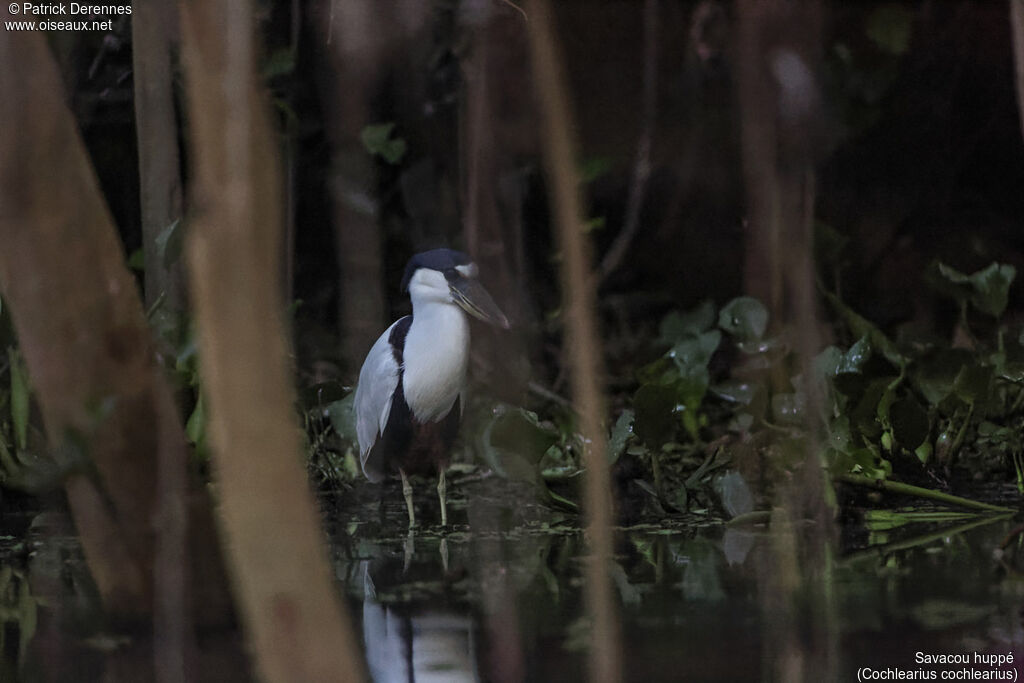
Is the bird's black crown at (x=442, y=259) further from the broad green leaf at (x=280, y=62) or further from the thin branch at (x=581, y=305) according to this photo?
the thin branch at (x=581, y=305)

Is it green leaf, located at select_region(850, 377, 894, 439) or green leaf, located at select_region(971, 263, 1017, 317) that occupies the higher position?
green leaf, located at select_region(971, 263, 1017, 317)

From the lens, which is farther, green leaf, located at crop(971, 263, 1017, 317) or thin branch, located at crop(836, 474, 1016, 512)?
green leaf, located at crop(971, 263, 1017, 317)

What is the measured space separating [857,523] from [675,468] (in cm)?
82

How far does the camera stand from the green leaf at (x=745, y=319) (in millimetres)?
4527

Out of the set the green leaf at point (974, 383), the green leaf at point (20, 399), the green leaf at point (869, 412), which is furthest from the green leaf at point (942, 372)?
the green leaf at point (20, 399)

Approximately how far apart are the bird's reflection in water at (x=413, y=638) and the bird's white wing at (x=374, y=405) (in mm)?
968

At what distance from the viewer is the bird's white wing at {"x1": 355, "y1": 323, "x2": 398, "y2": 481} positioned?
426 centimetres

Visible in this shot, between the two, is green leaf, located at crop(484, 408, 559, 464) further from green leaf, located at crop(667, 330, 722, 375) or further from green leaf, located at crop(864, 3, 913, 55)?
green leaf, located at crop(864, 3, 913, 55)

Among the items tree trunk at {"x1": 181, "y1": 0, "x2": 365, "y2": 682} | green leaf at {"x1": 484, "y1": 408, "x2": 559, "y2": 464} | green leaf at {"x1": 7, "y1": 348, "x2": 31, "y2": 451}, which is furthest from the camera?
green leaf at {"x1": 7, "y1": 348, "x2": 31, "y2": 451}

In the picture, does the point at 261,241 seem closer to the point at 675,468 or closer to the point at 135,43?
the point at 675,468

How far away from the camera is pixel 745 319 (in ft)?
14.9

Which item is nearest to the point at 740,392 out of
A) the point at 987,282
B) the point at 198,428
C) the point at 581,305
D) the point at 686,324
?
the point at 686,324
